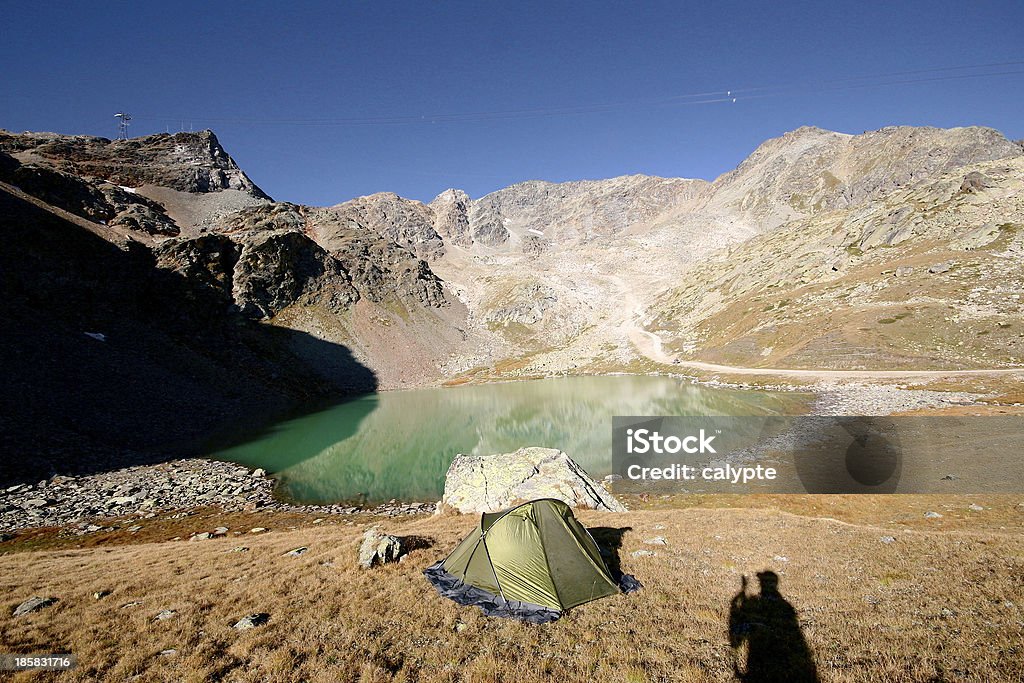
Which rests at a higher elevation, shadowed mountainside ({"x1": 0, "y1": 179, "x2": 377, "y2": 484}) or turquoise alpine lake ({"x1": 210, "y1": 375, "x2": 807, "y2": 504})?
shadowed mountainside ({"x1": 0, "y1": 179, "x2": 377, "y2": 484})

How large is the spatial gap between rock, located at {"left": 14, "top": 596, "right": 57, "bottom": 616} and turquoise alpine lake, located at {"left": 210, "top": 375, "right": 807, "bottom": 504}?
1929 cm

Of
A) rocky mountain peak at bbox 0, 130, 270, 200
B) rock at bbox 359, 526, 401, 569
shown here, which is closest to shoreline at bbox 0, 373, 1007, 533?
rock at bbox 359, 526, 401, 569

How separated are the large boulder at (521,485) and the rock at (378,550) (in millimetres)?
8044

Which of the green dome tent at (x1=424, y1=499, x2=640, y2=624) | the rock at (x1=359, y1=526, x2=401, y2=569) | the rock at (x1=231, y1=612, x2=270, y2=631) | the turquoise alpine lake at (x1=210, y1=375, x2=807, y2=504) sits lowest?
the turquoise alpine lake at (x1=210, y1=375, x2=807, y2=504)

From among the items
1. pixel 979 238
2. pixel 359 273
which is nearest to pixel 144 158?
pixel 359 273

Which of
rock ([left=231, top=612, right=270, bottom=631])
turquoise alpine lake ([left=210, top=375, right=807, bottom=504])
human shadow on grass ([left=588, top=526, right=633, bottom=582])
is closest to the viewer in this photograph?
rock ([left=231, top=612, right=270, bottom=631])

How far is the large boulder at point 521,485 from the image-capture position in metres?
21.3

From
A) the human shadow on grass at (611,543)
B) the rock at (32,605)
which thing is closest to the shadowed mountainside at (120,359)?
the rock at (32,605)

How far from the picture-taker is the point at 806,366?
6419 cm

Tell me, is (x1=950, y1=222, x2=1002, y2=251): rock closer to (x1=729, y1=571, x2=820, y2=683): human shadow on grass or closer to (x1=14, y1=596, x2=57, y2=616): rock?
(x1=729, y1=571, x2=820, y2=683): human shadow on grass

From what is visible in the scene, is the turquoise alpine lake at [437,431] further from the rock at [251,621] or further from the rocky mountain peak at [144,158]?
the rocky mountain peak at [144,158]

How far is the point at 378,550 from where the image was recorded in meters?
13.2

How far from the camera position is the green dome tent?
10109 millimetres

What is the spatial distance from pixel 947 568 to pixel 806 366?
63439 mm
